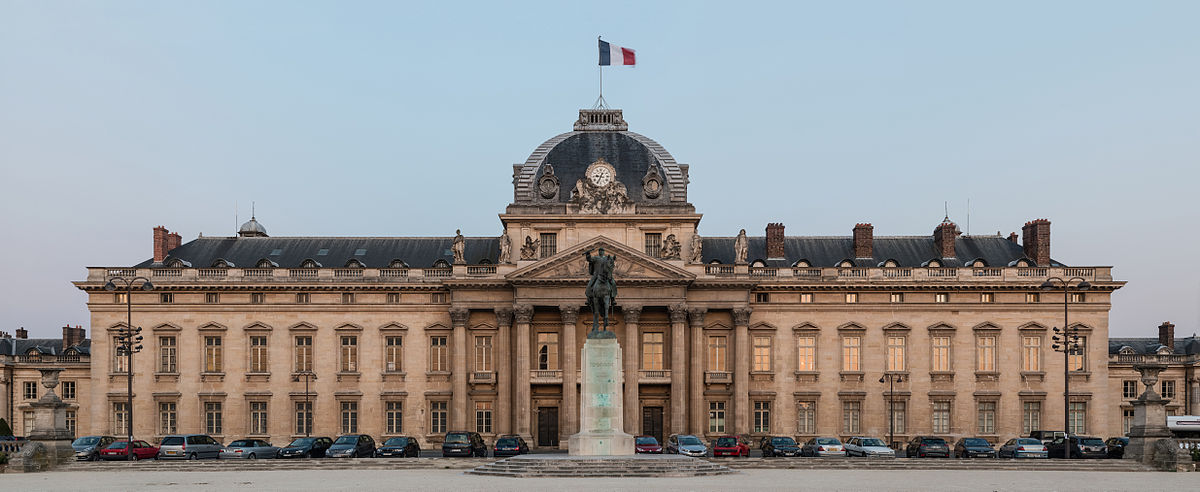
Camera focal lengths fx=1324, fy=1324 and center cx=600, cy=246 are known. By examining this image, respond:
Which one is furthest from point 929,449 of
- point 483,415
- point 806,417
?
point 483,415

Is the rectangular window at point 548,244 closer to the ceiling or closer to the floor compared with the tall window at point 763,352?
closer to the ceiling

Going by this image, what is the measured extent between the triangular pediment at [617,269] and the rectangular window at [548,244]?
256cm

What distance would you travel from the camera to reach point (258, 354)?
74562 millimetres

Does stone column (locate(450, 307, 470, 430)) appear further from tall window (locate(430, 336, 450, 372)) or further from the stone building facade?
tall window (locate(430, 336, 450, 372))

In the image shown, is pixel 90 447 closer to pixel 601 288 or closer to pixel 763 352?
pixel 601 288

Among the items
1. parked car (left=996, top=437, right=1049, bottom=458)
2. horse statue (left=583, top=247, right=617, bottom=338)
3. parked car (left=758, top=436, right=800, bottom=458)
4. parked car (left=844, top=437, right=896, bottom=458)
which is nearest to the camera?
horse statue (left=583, top=247, right=617, bottom=338)

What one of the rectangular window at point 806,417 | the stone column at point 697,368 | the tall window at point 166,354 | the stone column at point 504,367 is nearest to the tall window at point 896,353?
the rectangular window at point 806,417

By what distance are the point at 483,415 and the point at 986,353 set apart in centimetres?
2840

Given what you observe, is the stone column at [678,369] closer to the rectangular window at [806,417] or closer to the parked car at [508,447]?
the rectangular window at [806,417]

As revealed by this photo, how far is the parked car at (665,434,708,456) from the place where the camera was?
5678 centimetres

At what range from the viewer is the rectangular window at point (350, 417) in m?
74.2

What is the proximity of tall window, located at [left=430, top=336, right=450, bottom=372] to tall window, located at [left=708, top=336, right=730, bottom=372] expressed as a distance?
1478 cm

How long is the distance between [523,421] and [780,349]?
590 inches

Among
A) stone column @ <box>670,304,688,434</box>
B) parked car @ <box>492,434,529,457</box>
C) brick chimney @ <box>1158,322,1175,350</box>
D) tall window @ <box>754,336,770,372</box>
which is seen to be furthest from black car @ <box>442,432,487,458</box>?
brick chimney @ <box>1158,322,1175,350</box>
